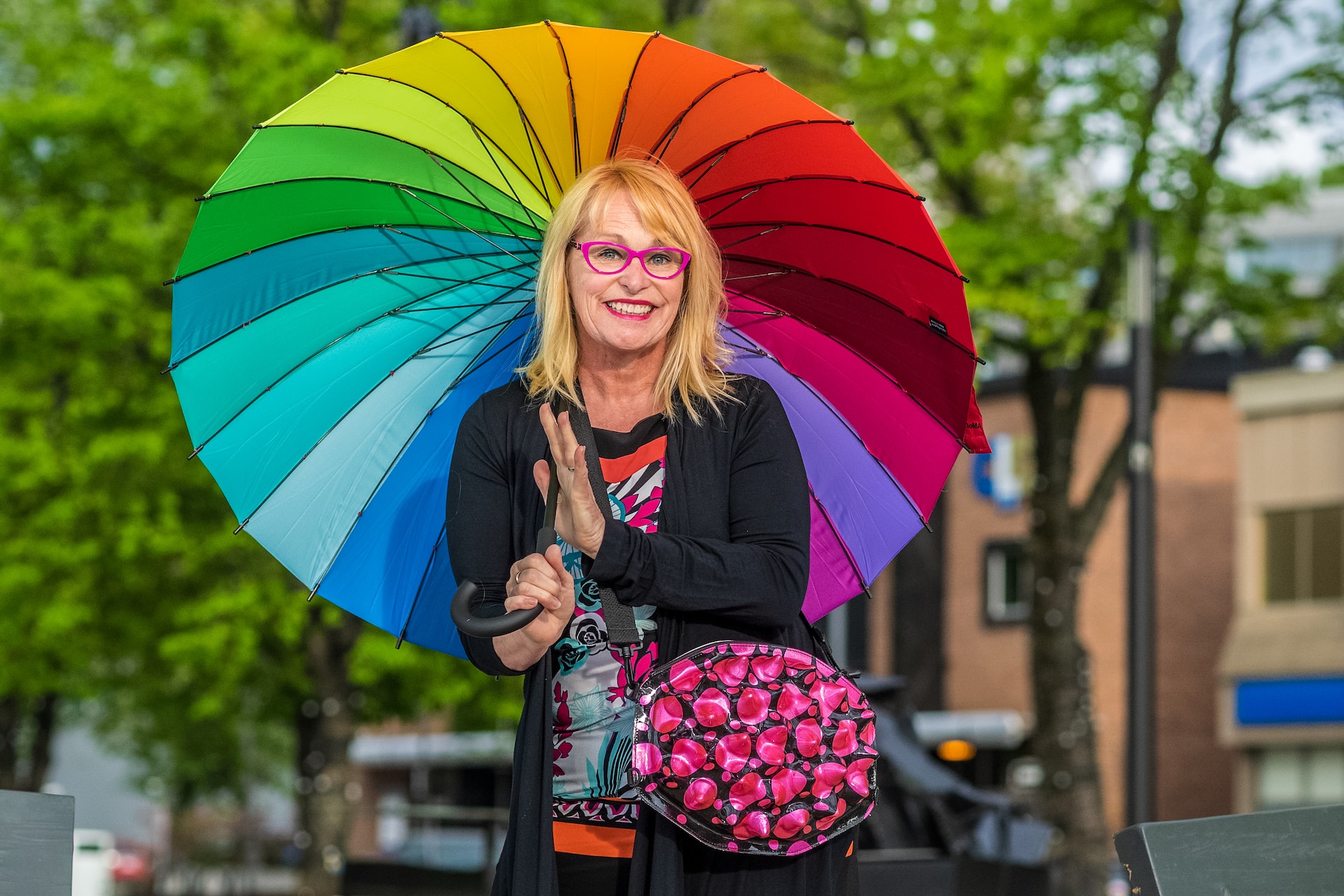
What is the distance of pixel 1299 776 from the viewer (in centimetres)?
3203

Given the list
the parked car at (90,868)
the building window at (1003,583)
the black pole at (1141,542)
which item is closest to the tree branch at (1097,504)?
the black pole at (1141,542)

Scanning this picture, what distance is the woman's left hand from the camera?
102 inches

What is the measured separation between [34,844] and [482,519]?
0.95m

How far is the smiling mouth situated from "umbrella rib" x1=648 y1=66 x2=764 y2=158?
24.8 inches

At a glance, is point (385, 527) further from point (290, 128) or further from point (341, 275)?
point (290, 128)

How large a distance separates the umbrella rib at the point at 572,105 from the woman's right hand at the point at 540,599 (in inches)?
43.8

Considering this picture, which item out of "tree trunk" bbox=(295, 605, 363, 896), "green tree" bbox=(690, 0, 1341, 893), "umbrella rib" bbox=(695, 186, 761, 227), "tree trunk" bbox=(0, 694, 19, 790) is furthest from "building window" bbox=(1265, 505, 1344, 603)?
"umbrella rib" bbox=(695, 186, 761, 227)

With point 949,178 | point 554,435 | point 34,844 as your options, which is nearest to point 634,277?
point 554,435

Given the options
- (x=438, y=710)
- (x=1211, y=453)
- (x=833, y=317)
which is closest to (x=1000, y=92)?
(x=438, y=710)

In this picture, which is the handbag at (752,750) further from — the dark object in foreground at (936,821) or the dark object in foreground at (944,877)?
the dark object in foreground at (936,821)

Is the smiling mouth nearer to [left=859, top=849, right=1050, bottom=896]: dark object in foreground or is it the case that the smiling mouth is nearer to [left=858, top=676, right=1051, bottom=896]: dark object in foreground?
[left=859, top=849, right=1050, bottom=896]: dark object in foreground

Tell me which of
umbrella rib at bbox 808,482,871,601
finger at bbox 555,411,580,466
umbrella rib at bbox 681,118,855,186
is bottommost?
umbrella rib at bbox 808,482,871,601

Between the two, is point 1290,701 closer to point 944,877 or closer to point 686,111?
point 944,877

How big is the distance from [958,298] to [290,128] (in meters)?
1.47
